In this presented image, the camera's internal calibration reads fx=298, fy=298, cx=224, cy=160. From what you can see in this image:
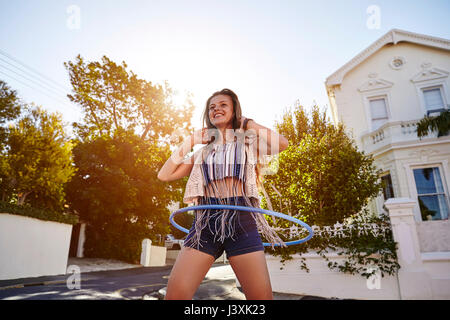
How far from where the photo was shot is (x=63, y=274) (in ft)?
41.8

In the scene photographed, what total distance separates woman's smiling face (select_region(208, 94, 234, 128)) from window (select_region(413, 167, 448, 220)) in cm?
1182

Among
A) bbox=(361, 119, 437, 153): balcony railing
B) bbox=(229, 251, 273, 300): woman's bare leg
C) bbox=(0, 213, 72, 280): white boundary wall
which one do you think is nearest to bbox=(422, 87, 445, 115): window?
bbox=(361, 119, 437, 153): balcony railing

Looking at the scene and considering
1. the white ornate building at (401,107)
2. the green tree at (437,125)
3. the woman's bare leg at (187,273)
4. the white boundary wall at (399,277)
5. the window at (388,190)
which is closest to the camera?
the woman's bare leg at (187,273)

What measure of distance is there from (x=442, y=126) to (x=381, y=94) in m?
3.76

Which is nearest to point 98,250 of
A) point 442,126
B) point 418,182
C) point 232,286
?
point 232,286

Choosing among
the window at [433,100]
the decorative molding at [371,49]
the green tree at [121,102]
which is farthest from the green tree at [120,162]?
the window at [433,100]

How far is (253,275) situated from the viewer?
194 centimetres

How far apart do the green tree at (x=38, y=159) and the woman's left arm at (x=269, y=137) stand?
478 inches

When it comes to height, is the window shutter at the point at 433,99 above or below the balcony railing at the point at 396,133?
above

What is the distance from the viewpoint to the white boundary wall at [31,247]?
1052 centimetres

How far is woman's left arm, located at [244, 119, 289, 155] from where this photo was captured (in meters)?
2.20

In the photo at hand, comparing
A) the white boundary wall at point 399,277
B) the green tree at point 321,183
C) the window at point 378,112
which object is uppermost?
the window at point 378,112

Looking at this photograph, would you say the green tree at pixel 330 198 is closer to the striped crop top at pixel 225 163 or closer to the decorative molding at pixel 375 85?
the striped crop top at pixel 225 163
